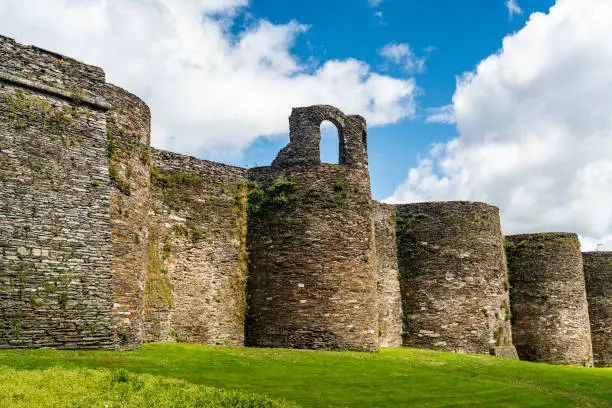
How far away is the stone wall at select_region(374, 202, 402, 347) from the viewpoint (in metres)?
31.4

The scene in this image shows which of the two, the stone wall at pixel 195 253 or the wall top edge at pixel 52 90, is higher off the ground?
the wall top edge at pixel 52 90

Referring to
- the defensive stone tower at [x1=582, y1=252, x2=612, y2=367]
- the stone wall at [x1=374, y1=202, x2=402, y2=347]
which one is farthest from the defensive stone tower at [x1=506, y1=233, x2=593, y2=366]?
the stone wall at [x1=374, y1=202, x2=402, y2=347]

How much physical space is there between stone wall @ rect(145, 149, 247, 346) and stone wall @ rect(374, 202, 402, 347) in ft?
28.2

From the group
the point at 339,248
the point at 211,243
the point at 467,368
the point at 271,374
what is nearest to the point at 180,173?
the point at 211,243

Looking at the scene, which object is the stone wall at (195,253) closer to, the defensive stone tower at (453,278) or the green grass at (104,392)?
the green grass at (104,392)

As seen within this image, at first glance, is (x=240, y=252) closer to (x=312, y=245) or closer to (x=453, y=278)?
(x=312, y=245)

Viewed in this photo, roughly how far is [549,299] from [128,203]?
26007 mm

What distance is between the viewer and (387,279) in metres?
32.4

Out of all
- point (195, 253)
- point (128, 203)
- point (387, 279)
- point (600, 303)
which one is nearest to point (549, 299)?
point (600, 303)

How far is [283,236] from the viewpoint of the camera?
85.1 ft

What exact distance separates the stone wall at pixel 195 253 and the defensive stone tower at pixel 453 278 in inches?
419

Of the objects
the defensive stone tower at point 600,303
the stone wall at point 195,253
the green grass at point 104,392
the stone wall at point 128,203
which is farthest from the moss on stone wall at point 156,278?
the defensive stone tower at point 600,303

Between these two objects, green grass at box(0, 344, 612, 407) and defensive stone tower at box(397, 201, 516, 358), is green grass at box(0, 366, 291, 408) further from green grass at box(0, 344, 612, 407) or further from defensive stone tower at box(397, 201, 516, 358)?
defensive stone tower at box(397, 201, 516, 358)

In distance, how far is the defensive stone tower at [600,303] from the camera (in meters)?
40.3
